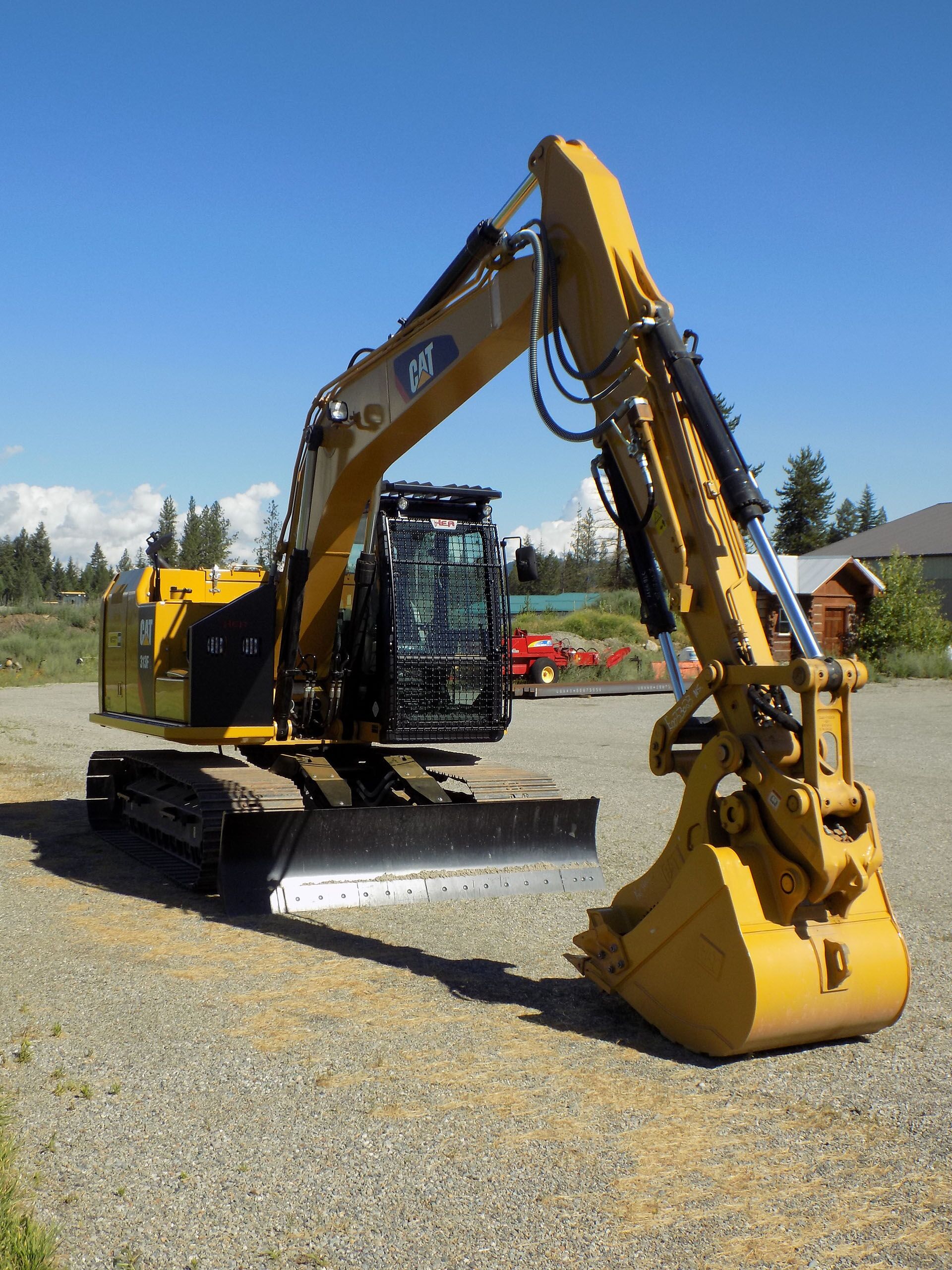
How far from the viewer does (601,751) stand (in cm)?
1642

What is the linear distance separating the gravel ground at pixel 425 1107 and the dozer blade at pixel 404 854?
8.3 inches

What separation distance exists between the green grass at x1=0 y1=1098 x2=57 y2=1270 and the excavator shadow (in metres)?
2.37

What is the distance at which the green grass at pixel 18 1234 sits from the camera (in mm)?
2953

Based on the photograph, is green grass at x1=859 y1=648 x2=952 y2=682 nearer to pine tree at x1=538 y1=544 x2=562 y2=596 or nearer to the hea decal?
the hea decal

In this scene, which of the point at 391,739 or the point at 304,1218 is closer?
the point at 304,1218

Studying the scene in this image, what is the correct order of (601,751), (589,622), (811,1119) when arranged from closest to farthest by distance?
(811,1119) < (601,751) < (589,622)

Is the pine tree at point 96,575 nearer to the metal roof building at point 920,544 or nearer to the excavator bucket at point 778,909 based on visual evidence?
the metal roof building at point 920,544

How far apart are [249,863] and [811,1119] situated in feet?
13.3

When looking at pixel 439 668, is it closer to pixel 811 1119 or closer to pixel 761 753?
pixel 761 753

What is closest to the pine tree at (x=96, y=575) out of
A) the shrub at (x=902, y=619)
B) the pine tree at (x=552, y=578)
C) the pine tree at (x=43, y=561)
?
the pine tree at (x=43, y=561)

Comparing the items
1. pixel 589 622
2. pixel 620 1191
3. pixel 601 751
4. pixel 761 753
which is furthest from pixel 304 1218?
pixel 589 622

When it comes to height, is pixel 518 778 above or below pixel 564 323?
below

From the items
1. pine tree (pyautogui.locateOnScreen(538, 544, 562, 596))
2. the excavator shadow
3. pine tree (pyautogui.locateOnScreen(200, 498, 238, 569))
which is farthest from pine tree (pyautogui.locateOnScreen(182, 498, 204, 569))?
the excavator shadow

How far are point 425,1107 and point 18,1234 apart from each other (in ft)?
5.03
